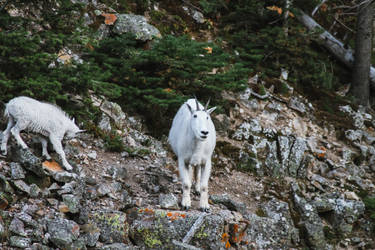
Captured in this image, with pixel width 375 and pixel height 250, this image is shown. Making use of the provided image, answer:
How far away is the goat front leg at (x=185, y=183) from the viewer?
7500 mm

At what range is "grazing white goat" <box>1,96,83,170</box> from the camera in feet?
24.0

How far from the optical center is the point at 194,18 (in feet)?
50.7

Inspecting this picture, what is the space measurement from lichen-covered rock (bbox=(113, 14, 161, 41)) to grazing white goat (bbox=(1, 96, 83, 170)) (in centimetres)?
491

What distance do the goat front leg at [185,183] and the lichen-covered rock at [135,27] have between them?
18.1 ft

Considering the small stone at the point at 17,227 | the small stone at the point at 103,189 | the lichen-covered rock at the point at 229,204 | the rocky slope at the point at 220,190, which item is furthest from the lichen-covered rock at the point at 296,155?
the small stone at the point at 17,227

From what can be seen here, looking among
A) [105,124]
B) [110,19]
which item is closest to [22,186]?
[105,124]

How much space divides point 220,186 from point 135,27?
221 inches

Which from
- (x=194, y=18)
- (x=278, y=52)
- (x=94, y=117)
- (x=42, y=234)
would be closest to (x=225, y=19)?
(x=194, y=18)

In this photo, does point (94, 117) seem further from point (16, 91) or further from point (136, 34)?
point (136, 34)

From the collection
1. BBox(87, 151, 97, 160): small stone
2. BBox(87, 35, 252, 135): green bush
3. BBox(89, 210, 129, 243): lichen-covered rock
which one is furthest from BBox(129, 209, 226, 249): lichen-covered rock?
BBox(87, 35, 252, 135): green bush

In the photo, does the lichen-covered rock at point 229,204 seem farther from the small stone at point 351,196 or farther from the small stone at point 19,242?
the small stone at point 19,242

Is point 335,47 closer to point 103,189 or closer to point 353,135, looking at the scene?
point 353,135

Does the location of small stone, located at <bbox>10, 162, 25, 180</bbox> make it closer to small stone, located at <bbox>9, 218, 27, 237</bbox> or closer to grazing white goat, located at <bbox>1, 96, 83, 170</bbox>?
grazing white goat, located at <bbox>1, 96, 83, 170</bbox>

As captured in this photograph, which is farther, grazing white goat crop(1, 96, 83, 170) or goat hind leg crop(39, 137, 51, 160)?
goat hind leg crop(39, 137, 51, 160)
